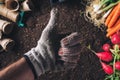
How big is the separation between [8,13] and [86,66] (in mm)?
704

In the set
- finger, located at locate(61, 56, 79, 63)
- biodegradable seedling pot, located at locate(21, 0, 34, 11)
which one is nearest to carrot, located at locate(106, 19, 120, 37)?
finger, located at locate(61, 56, 79, 63)

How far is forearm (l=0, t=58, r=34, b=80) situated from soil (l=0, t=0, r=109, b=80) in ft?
0.92

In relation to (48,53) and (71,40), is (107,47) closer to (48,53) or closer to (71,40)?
(71,40)

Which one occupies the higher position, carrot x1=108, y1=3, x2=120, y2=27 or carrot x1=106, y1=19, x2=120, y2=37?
carrot x1=108, y1=3, x2=120, y2=27

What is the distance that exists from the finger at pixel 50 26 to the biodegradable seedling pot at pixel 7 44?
0.30 meters

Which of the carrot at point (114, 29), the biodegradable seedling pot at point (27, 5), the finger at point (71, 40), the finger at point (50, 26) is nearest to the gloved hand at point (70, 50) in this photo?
the finger at point (71, 40)

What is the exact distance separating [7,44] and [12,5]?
0.98ft

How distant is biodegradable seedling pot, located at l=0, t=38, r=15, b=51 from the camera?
3.00 m

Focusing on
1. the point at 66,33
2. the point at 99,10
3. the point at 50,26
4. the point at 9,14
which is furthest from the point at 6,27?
the point at 99,10

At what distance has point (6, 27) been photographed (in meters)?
3.02

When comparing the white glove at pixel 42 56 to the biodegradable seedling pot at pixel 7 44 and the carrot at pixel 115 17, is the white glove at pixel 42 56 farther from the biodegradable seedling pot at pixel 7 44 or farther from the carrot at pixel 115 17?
the carrot at pixel 115 17

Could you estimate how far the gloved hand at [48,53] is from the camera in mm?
2742

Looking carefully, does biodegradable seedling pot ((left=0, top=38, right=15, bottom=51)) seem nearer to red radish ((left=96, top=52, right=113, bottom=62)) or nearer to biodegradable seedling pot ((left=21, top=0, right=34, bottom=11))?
biodegradable seedling pot ((left=21, top=0, right=34, bottom=11))

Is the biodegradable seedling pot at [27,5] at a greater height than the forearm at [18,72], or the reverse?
the biodegradable seedling pot at [27,5]
